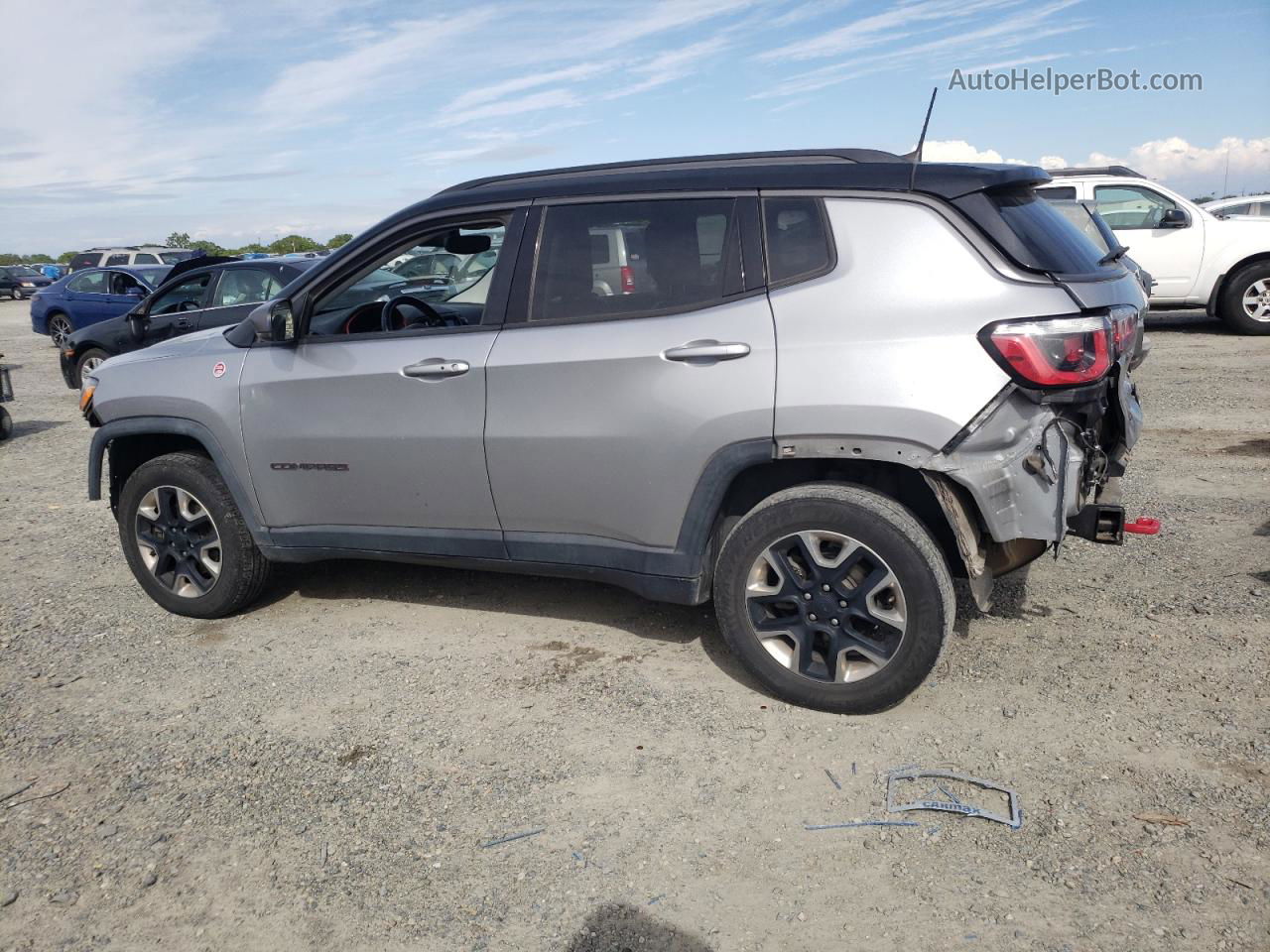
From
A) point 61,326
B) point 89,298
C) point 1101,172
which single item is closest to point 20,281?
point 61,326

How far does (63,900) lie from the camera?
2945 mm

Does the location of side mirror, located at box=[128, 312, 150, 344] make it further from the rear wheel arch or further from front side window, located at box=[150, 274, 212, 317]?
the rear wheel arch

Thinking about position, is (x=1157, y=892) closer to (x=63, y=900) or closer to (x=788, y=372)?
(x=788, y=372)

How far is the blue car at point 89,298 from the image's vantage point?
52.2ft

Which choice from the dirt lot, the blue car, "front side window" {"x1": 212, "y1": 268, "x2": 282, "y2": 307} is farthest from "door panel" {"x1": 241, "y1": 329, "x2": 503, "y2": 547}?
the blue car

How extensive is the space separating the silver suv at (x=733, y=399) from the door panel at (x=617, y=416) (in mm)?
11

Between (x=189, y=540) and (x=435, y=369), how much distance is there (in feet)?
5.45

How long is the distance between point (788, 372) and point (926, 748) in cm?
135

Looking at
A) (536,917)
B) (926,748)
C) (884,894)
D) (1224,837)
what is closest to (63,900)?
(536,917)

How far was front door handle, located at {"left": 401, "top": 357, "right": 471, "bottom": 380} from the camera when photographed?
13.5 ft

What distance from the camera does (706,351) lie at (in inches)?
144

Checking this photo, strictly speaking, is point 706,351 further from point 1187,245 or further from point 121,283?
point 121,283

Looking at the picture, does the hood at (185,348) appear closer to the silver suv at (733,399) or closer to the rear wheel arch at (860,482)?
the silver suv at (733,399)

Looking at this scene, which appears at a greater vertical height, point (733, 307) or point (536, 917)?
point (733, 307)
